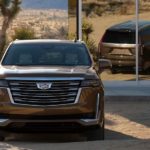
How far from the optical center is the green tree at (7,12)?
720 inches

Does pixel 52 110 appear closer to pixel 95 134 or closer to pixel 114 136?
pixel 95 134

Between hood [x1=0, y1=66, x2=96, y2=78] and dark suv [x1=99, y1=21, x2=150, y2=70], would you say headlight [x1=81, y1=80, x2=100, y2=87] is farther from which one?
dark suv [x1=99, y1=21, x2=150, y2=70]

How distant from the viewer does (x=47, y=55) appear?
11609 mm

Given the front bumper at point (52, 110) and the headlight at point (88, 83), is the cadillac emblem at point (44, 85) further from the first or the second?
the headlight at point (88, 83)

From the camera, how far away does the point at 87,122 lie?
33.8 feet

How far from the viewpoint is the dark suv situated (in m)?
17.9

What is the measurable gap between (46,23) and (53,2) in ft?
2.03

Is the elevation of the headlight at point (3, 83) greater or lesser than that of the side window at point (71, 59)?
lesser

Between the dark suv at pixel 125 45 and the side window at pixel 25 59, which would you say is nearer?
the side window at pixel 25 59

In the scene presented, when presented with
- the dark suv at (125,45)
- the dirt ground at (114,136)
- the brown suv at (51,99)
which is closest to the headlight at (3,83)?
the brown suv at (51,99)

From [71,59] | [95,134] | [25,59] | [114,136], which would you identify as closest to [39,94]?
[95,134]

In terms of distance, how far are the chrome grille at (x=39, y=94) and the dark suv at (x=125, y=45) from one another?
7634 mm

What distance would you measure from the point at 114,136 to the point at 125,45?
21.0 ft

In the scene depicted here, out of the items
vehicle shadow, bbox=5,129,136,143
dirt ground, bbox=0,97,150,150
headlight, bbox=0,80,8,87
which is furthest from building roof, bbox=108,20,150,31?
headlight, bbox=0,80,8,87
